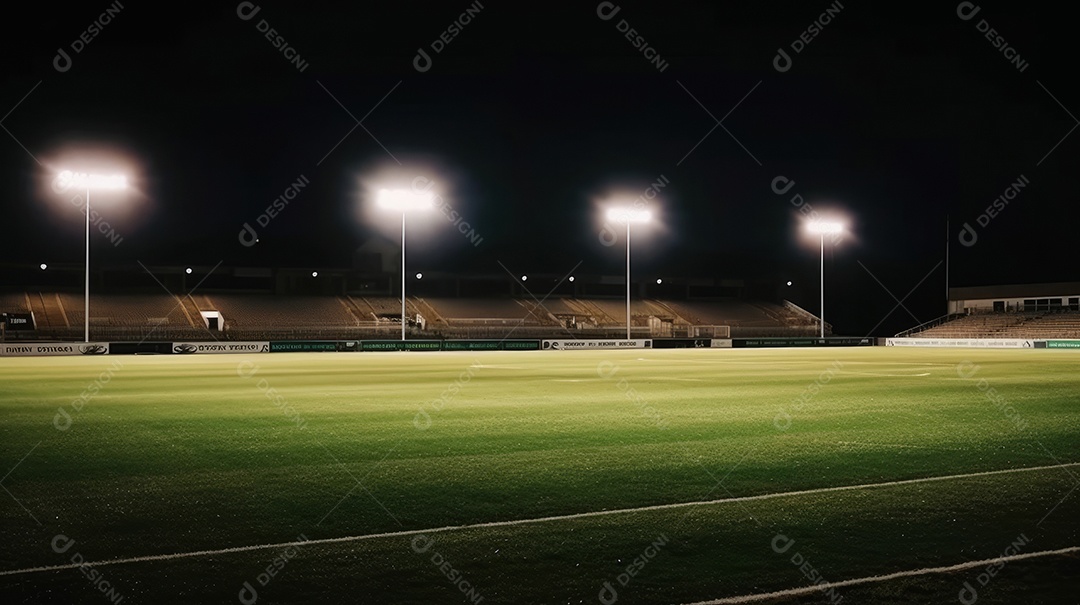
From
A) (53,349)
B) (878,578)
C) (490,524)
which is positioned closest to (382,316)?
(53,349)

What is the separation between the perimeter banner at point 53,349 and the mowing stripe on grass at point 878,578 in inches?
1536

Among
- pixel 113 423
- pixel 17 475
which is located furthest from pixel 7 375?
pixel 17 475

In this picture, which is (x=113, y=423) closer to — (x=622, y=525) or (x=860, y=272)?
(x=622, y=525)

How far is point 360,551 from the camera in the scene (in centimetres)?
568

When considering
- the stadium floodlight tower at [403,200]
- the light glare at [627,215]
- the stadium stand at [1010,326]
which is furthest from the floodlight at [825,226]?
the stadium floodlight tower at [403,200]

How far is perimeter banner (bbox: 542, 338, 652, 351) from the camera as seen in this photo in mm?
49031

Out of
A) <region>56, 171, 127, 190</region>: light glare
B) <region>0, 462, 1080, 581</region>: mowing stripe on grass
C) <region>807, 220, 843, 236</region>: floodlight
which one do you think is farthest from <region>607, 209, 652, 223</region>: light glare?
<region>0, 462, 1080, 581</region>: mowing stripe on grass

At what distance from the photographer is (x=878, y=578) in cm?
508

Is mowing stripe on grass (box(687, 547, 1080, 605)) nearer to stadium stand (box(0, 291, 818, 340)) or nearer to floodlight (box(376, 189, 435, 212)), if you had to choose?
floodlight (box(376, 189, 435, 212))

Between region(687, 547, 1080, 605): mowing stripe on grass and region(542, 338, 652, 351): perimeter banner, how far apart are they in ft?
142

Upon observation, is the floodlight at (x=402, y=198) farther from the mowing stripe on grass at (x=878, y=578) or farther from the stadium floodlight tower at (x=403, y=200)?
the mowing stripe on grass at (x=878, y=578)

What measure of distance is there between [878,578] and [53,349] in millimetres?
39731

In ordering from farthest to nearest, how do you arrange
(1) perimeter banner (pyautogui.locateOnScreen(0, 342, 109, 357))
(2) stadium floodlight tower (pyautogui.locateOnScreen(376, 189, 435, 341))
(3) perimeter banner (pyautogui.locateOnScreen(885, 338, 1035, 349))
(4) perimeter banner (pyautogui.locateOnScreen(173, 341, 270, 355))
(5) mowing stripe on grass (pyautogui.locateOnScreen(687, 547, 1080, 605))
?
(3) perimeter banner (pyautogui.locateOnScreen(885, 338, 1035, 349)) < (2) stadium floodlight tower (pyautogui.locateOnScreen(376, 189, 435, 341)) < (4) perimeter banner (pyautogui.locateOnScreen(173, 341, 270, 355)) < (1) perimeter banner (pyautogui.locateOnScreen(0, 342, 109, 357)) < (5) mowing stripe on grass (pyautogui.locateOnScreen(687, 547, 1080, 605))

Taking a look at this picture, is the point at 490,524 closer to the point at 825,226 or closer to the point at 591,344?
the point at 591,344
